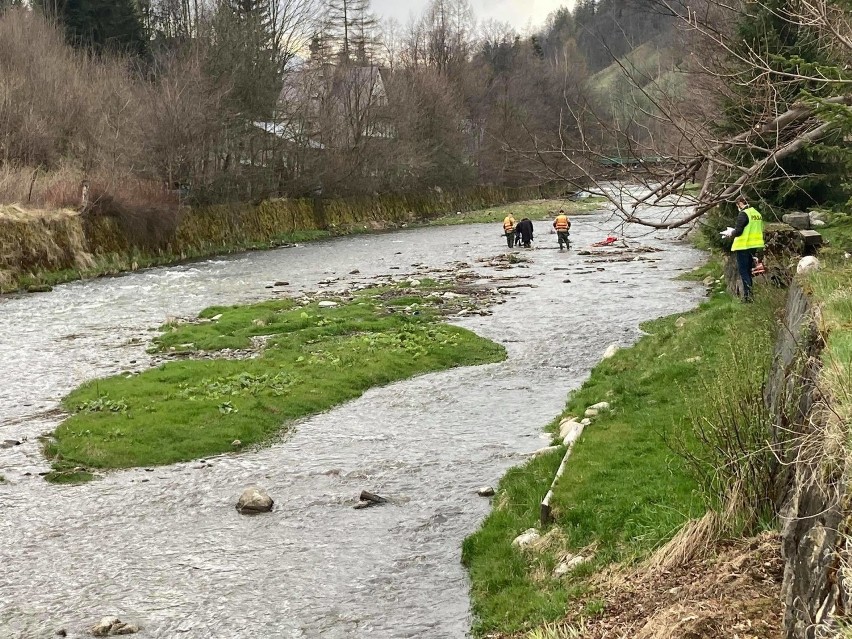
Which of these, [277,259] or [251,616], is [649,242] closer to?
[277,259]

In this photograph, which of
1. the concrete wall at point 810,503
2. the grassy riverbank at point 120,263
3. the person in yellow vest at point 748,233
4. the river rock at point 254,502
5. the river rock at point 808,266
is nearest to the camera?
the concrete wall at point 810,503

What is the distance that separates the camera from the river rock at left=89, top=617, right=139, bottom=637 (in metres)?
8.16

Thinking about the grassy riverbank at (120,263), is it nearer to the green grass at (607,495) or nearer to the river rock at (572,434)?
the river rock at (572,434)

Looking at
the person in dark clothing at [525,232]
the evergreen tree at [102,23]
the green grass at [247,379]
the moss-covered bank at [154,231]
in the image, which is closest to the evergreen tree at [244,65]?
the moss-covered bank at [154,231]

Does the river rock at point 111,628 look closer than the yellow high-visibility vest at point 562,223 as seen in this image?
Yes

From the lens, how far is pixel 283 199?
5716cm

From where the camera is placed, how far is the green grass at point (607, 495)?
7918mm

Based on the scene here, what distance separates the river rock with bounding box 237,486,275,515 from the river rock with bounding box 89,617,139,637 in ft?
9.90

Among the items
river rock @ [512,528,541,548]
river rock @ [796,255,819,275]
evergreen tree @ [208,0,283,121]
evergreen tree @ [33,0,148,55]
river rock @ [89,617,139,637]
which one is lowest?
river rock @ [89,617,139,637]

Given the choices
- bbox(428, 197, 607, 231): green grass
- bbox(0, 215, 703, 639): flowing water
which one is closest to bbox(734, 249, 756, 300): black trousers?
bbox(0, 215, 703, 639): flowing water

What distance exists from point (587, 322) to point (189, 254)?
2768 cm

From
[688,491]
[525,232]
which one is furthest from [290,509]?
[525,232]

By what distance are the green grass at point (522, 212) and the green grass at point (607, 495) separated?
167 ft

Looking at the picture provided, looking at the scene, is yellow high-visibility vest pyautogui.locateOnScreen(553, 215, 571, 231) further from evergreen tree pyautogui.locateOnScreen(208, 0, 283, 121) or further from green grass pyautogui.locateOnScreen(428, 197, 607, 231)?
evergreen tree pyautogui.locateOnScreen(208, 0, 283, 121)
